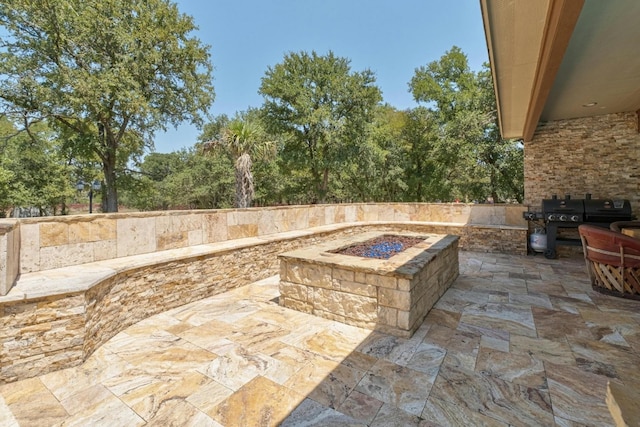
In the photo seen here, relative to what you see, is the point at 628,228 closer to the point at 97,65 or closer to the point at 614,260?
the point at 614,260

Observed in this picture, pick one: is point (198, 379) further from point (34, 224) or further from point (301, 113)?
point (301, 113)

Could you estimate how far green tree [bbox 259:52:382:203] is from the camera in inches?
492

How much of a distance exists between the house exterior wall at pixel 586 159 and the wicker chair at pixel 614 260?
335cm

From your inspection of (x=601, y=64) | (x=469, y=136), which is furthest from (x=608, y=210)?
(x=469, y=136)

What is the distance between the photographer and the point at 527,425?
156cm

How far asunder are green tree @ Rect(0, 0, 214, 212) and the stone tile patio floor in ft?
33.4

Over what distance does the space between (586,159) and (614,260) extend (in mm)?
3788

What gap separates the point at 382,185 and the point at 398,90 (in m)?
5.32

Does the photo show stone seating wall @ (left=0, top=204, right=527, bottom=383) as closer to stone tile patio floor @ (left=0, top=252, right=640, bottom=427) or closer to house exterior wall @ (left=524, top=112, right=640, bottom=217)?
stone tile patio floor @ (left=0, top=252, right=640, bottom=427)

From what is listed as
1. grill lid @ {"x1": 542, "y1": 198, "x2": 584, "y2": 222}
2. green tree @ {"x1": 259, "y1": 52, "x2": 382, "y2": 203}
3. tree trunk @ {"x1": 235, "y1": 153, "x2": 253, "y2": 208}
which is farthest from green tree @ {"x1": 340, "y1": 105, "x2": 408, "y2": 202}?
grill lid @ {"x1": 542, "y1": 198, "x2": 584, "y2": 222}

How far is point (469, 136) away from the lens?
11.1 metres

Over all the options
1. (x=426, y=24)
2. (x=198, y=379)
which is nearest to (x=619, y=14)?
(x=198, y=379)

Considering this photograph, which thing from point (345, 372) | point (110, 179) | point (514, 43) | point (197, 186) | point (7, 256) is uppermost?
point (514, 43)

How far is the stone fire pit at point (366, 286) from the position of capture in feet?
8.57
